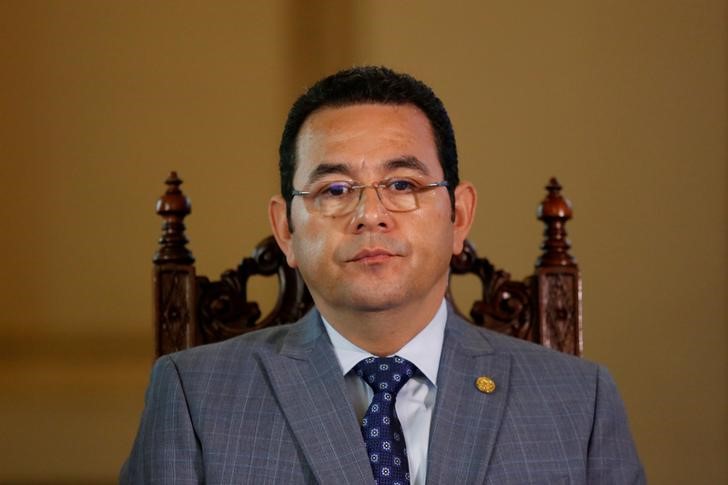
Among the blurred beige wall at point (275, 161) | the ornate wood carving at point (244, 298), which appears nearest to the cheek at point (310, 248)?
the ornate wood carving at point (244, 298)

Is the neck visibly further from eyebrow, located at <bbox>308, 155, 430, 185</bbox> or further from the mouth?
eyebrow, located at <bbox>308, 155, 430, 185</bbox>

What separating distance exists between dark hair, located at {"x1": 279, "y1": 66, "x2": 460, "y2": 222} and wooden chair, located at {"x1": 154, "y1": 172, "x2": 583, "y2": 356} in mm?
334

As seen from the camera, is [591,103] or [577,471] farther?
[591,103]

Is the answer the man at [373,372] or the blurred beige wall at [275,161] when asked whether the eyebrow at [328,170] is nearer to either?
the man at [373,372]

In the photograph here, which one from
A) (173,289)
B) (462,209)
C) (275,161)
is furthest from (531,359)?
(275,161)

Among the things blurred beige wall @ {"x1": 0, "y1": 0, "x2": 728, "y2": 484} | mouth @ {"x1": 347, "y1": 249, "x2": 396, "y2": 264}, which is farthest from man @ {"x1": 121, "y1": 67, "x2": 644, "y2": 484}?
blurred beige wall @ {"x1": 0, "y1": 0, "x2": 728, "y2": 484}

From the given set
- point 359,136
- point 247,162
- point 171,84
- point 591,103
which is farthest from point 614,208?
point 359,136

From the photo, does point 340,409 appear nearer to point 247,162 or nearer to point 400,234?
point 400,234

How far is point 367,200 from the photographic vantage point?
1.67 meters

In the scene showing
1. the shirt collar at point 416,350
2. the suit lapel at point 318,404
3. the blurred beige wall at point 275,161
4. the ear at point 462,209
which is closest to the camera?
the suit lapel at point 318,404

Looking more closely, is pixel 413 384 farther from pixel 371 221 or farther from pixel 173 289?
pixel 173 289

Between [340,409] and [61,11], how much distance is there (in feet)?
5.66

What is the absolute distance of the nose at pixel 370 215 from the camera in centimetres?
164

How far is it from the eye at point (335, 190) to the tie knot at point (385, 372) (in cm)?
25
